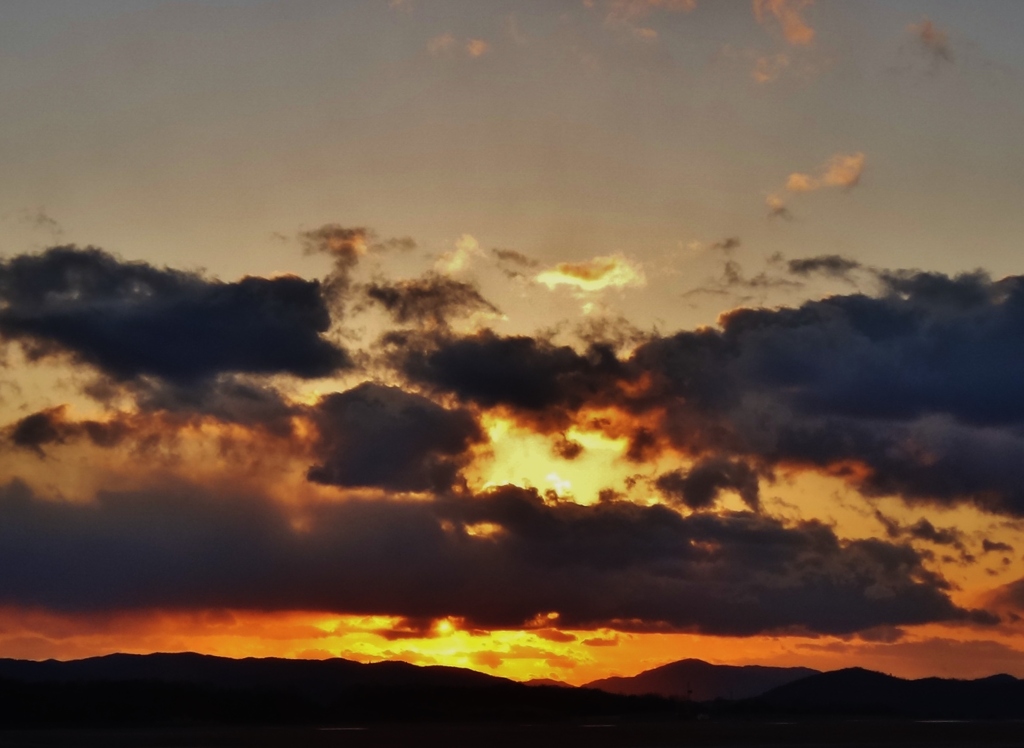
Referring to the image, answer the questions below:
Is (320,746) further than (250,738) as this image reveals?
No

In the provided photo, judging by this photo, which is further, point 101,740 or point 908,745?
point 101,740

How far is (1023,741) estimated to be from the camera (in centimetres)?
15825

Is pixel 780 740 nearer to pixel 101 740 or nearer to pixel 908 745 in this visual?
pixel 908 745

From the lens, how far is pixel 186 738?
561 ft

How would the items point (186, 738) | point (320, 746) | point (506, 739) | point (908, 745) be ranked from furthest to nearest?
point (186, 738) → point (506, 739) → point (908, 745) → point (320, 746)

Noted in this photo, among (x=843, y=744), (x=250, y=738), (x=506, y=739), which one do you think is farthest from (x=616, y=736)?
(x=250, y=738)

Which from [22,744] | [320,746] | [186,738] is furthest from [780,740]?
[22,744]

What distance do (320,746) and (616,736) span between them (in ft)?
158

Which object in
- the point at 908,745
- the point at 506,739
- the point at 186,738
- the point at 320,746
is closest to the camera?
the point at 320,746

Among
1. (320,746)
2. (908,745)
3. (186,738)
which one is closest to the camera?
(320,746)

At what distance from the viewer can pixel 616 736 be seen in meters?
171

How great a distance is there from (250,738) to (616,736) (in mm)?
47686

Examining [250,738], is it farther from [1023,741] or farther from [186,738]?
Answer: [1023,741]

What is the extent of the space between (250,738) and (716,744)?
5910 cm
